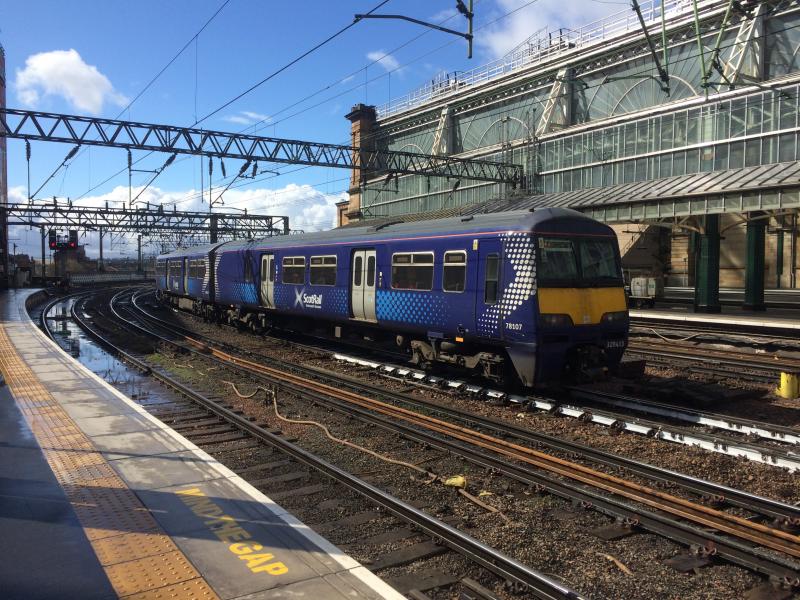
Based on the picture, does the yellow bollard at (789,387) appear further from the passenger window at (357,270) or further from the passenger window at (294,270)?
the passenger window at (294,270)

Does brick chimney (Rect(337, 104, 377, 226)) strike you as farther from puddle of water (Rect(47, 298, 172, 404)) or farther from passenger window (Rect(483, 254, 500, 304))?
passenger window (Rect(483, 254, 500, 304))

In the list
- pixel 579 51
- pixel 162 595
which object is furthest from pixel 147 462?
pixel 579 51

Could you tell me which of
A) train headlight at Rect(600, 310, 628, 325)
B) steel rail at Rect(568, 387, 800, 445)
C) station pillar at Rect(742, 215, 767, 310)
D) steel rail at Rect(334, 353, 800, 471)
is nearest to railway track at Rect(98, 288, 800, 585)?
steel rail at Rect(334, 353, 800, 471)

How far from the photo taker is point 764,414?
32.8ft

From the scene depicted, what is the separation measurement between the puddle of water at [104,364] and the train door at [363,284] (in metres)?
4.61

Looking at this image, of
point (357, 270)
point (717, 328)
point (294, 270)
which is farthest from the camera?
point (717, 328)

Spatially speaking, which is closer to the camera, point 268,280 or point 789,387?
point 789,387

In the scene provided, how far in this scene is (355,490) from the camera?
21.7 ft

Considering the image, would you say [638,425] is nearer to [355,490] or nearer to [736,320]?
[355,490]

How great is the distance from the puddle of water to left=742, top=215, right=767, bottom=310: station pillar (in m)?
25.3

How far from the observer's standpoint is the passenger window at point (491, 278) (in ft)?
35.0

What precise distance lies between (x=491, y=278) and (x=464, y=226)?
1.43 meters

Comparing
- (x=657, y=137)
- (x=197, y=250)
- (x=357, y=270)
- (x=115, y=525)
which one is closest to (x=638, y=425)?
(x=115, y=525)

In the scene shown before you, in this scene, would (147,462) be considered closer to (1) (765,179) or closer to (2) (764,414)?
(2) (764,414)
